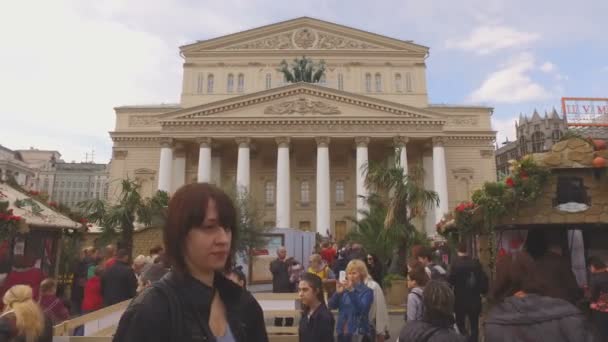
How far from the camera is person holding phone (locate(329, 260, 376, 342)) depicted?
4.96 m

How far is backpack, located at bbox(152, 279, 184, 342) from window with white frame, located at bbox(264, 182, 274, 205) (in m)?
34.2

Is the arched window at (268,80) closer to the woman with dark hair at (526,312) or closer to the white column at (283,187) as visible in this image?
the white column at (283,187)

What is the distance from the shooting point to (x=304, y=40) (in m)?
41.5

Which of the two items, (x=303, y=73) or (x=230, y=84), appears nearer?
(x=303, y=73)

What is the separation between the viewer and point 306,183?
119 ft

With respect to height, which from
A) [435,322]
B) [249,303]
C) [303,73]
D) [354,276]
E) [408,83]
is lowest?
[435,322]

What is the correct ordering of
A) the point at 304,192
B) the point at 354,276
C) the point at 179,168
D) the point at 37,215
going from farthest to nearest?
the point at 304,192 → the point at 179,168 → the point at 37,215 → the point at 354,276

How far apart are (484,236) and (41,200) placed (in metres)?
9.93

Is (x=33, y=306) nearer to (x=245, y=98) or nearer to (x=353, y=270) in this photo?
(x=353, y=270)

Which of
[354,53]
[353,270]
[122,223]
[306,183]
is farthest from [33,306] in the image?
[354,53]

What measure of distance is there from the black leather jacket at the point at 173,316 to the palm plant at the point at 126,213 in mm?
16417

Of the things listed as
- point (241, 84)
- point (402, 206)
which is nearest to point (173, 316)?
point (402, 206)

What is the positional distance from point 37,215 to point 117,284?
3.93m

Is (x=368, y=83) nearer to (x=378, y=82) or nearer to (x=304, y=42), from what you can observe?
(x=378, y=82)
